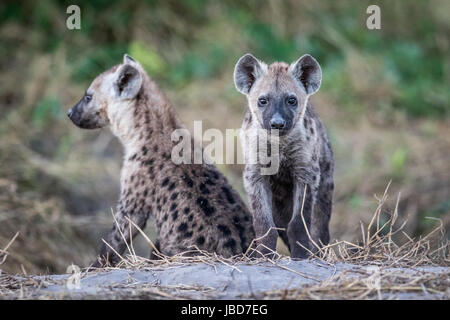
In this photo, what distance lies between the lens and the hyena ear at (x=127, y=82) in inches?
254

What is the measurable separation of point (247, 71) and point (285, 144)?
2.21ft

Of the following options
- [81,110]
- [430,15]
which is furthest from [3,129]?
[430,15]

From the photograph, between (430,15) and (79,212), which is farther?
(430,15)

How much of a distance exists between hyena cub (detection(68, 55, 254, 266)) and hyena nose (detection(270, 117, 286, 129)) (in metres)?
0.85

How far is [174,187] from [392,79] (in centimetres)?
634

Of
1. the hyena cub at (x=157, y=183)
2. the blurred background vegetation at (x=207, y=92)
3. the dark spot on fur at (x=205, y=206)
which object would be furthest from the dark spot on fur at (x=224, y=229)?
the blurred background vegetation at (x=207, y=92)

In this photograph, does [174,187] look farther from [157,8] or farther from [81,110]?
[157,8]

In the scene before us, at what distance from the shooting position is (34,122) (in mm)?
10062

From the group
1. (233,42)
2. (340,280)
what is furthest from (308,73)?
(233,42)

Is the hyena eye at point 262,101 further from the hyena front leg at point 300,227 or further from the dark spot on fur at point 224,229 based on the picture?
the dark spot on fur at point 224,229

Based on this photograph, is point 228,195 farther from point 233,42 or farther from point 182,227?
point 233,42

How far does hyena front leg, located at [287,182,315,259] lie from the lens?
5.48 m

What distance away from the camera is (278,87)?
560cm

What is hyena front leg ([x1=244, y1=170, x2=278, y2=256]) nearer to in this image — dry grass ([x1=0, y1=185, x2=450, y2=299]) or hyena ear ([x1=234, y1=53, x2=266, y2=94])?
dry grass ([x1=0, y1=185, x2=450, y2=299])
